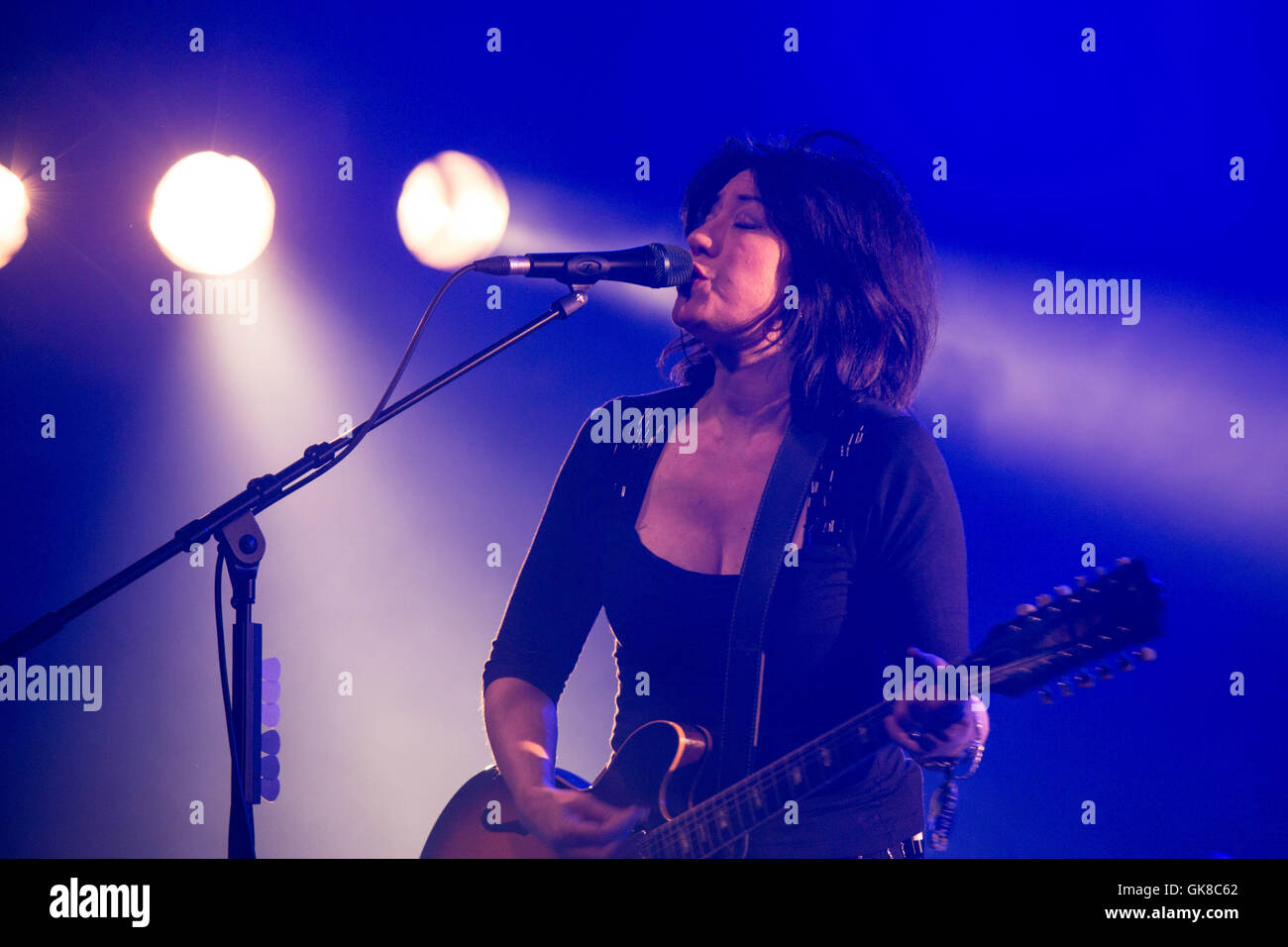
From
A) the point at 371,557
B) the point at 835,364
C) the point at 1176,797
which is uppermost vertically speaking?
the point at 835,364

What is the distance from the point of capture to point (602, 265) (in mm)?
2336

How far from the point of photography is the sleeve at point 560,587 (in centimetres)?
280

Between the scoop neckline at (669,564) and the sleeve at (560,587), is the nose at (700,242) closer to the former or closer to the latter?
the sleeve at (560,587)

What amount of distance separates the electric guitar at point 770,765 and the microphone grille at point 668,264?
0.98 m

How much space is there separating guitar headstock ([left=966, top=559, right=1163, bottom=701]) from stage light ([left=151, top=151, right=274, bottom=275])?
2.31 m

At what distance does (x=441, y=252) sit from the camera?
10.2 ft

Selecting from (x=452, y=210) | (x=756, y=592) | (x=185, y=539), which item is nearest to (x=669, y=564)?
(x=756, y=592)

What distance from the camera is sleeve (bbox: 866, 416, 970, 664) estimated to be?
8.07 feet

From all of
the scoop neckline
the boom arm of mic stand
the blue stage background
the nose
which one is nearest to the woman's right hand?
the blue stage background

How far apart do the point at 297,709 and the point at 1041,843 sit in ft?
6.45

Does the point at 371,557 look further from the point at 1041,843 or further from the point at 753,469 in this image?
the point at 1041,843

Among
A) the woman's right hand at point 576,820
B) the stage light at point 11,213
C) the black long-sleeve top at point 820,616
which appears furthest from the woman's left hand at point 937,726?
the stage light at point 11,213

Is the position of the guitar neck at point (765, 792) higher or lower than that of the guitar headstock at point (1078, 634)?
lower
